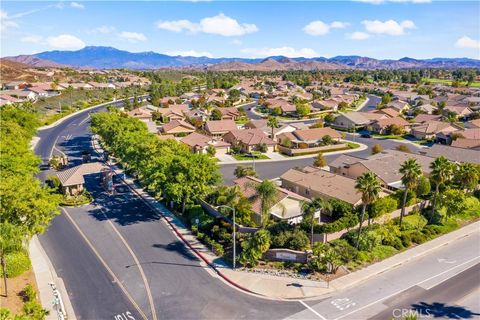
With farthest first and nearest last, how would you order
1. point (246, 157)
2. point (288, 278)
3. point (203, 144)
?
1. point (203, 144)
2. point (246, 157)
3. point (288, 278)

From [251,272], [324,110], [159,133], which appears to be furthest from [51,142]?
Answer: [324,110]

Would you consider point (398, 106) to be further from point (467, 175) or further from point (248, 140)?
point (467, 175)

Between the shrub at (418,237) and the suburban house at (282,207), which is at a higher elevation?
the suburban house at (282,207)

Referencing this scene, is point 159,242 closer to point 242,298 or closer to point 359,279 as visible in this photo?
point 242,298

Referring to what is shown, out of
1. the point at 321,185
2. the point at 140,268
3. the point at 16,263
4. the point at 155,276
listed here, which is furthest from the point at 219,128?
the point at 16,263

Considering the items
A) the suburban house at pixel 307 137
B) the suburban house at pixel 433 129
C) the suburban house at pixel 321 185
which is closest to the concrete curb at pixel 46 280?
the suburban house at pixel 321 185

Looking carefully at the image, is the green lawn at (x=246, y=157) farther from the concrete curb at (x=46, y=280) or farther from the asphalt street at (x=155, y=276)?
the concrete curb at (x=46, y=280)

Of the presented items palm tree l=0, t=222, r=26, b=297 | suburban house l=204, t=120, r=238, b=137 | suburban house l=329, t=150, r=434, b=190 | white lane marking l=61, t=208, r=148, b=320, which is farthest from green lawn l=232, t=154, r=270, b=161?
palm tree l=0, t=222, r=26, b=297
